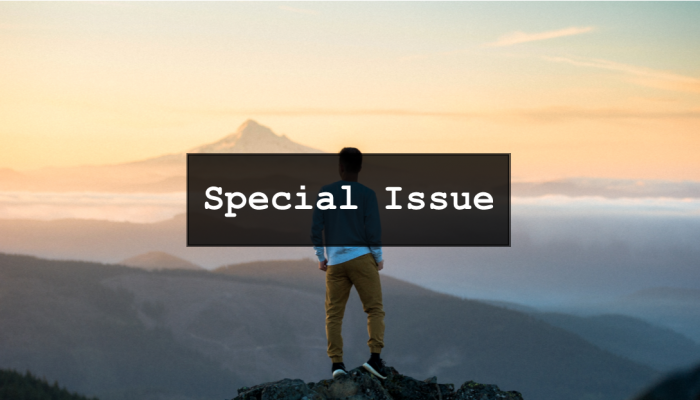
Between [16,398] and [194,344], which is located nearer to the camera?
[16,398]

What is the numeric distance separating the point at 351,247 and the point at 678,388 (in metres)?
7.98

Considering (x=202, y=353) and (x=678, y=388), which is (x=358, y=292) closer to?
(x=678, y=388)

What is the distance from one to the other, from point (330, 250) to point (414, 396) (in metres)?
3.07

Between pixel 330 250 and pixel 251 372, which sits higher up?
pixel 330 250

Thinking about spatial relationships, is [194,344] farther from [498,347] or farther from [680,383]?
[680,383]

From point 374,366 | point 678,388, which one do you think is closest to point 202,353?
point 374,366

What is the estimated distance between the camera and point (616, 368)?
19850cm

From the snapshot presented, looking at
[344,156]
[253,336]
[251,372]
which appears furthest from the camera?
[253,336]

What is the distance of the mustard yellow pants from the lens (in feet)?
31.7

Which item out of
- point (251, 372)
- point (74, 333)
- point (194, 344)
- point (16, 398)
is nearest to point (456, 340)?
point (251, 372)

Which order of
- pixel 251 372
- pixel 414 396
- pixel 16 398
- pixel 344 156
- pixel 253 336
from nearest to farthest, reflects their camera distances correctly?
1. pixel 344 156
2. pixel 414 396
3. pixel 16 398
4. pixel 251 372
5. pixel 253 336

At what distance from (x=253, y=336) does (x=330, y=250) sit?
7570 inches

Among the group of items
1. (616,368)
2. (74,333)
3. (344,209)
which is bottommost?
(616,368)

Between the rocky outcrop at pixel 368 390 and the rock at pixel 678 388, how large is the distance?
7.81 metres
